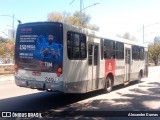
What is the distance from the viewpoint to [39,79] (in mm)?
11445

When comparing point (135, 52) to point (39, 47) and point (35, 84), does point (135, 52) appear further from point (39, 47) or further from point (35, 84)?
point (35, 84)

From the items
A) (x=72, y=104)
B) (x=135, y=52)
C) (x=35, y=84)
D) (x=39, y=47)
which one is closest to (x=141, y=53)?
(x=135, y=52)

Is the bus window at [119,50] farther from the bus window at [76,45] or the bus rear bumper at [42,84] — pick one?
the bus rear bumper at [42,84]

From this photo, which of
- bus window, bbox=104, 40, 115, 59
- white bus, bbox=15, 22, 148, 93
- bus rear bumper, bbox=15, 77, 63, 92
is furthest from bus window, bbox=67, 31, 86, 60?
bus window, bbox=104, 40, 115, 59

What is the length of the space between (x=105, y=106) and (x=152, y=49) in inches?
2914

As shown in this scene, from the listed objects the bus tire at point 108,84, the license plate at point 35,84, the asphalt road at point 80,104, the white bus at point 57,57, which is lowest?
the asphalt road at point 80,104

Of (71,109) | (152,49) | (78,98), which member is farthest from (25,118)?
(152,49)

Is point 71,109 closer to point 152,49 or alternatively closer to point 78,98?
point 78,98

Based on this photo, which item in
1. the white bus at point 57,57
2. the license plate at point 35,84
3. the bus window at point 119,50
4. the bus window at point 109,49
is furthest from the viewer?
the bus window at point 119,50

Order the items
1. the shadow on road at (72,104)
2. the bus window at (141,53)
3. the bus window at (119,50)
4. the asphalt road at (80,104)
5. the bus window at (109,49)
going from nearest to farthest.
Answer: the asphalt road at (80,104), the shadow on road at (72,104), the bus window at (109,49), the bus window at (119,50), the bus window at (141,53)

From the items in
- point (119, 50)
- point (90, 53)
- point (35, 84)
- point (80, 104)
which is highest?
point (119, 50)

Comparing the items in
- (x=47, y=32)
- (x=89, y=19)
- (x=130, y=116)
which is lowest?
(x=130, y=116)

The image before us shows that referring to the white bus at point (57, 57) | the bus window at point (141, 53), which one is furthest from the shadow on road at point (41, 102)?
the bus window at point (141, 53)

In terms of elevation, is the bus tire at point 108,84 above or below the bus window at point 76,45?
below
